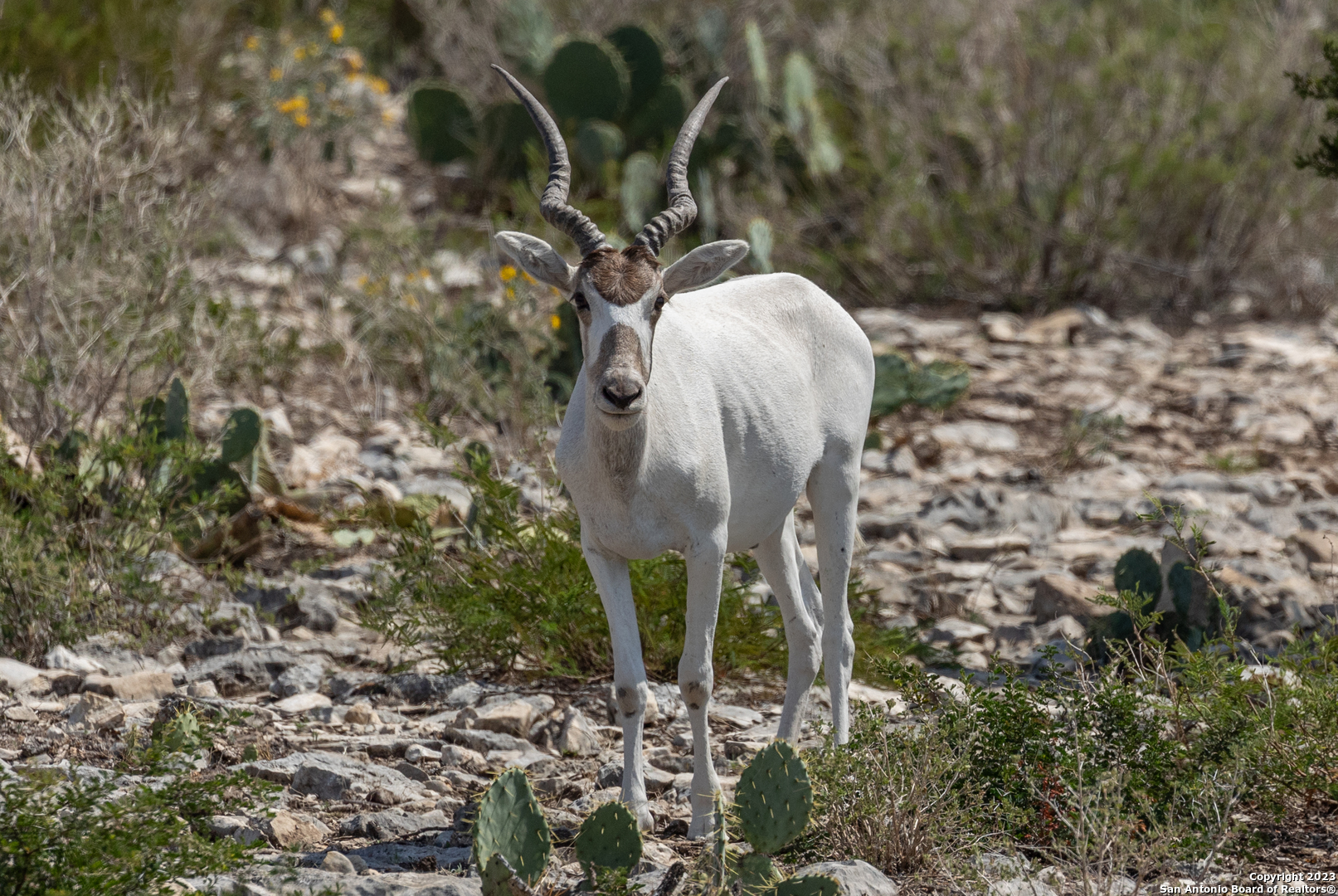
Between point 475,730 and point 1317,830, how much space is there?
3153 mm

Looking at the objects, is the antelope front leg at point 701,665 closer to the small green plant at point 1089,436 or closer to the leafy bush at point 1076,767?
the leafy bush at point 1076,767

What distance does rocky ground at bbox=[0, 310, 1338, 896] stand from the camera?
16.8 feet

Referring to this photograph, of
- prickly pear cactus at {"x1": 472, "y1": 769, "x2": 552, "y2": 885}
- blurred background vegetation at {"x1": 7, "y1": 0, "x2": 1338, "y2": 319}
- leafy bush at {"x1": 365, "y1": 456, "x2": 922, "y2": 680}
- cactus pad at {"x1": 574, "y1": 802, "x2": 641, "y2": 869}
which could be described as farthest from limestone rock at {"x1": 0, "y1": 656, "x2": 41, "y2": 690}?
blurred background vegetation at {"x1": 7, "y1": 0, "x2": 1338, "y2": 319}

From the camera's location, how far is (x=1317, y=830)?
491 cm

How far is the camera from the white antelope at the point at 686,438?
15.0ft

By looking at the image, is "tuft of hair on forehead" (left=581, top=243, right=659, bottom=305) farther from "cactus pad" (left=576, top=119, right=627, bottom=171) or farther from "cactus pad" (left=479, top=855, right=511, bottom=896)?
"cactus pad" (left=576, top=119, right=627, bottom=171)

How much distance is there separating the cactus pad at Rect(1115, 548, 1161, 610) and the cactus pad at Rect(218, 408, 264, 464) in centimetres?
450

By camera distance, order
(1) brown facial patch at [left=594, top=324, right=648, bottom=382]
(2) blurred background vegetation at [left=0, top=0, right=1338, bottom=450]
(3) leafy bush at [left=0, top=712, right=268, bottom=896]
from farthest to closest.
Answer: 1. (2) blurred background vegetation at [left=0, top=0, right=1338, bottom=450]
2. (1) brown facial patch at [left=594, top=324, right=648, bottom=382]
3. (3) leafy bush at [left=0, top=712, right=268, bottom=896]

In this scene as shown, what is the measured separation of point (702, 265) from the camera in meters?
4.87

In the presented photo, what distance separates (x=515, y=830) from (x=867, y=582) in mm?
4157

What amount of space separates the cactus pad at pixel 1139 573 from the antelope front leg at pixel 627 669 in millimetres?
3018

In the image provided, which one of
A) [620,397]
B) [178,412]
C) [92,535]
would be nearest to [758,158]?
[178,412]

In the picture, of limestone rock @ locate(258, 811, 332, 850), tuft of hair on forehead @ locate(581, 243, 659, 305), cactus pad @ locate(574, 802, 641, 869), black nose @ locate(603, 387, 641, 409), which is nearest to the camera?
cactus pad @ locate(574, 802, 641, 869)

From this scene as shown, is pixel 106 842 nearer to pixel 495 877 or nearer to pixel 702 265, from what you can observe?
pixel 495 877
